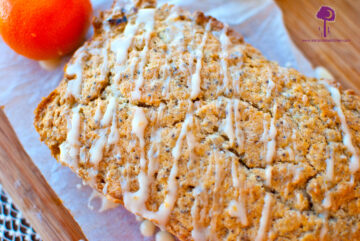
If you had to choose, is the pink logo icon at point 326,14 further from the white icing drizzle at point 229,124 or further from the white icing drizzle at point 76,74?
the white icing drizzle at point 76,74

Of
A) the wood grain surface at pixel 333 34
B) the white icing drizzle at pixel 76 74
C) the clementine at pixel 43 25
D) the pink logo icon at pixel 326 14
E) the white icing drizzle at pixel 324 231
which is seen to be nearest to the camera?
the white icing drizzle at pixel 324 231

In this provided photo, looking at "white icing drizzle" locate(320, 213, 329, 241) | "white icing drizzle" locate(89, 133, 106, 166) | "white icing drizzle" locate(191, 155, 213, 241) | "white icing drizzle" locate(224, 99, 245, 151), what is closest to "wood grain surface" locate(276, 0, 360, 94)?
"white icing drizzle" locate(224, 99, 245, 151)

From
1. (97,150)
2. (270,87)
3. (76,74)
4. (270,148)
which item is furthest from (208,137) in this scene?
(76,74)

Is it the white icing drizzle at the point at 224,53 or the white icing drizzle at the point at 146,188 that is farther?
the white icing drizzle at the point at 224,53

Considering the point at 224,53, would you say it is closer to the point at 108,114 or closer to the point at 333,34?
the point at 108,114

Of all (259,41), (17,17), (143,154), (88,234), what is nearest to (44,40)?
(17,17)

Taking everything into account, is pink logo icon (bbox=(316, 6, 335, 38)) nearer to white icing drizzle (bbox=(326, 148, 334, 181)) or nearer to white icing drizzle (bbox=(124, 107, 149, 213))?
white icing drizzle (bbox=(326, 148, 334, 181))

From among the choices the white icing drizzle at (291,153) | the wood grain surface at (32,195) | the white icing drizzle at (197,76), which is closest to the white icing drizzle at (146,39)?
the white icing drizzle at (197,76)
